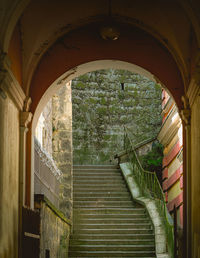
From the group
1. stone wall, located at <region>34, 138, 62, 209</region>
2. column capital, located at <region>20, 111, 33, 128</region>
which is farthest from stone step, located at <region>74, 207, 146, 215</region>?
column capital, located at <region>20, 111, 33, 128</region>

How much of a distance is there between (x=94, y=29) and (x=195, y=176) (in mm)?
2978

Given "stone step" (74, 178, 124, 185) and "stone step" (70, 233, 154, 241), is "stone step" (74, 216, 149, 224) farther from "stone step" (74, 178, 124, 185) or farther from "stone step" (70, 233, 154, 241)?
"stone step" (74, 178, 124, 185)

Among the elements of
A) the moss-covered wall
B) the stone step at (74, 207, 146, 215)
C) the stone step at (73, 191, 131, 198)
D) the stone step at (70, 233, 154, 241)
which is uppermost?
the moss-covered wall

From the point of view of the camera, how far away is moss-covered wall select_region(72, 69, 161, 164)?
22.6 meters

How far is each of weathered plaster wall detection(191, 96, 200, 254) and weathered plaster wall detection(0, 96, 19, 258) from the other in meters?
2.47

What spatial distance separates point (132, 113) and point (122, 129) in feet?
3.10

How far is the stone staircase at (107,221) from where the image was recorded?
13.5 metres

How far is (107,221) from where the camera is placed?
14930 millimetres

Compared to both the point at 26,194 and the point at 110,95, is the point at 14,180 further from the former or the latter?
the point at 110,95

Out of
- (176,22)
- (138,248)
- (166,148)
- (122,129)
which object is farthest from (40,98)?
(122,129)

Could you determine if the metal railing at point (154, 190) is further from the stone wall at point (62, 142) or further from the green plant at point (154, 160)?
the stone wall at point (62, 142)

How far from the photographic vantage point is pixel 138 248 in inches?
530

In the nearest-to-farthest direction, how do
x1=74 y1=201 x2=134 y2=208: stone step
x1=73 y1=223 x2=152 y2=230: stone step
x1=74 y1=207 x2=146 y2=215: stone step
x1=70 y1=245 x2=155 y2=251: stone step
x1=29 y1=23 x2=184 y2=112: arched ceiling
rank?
1. x1=29 y1=23 x2=184 y2=112: arched ceiling
2. x1=70 y1=245 x2=155 y2=251: stone step
3. x1=73 y1=223 x2=152 y2=230: stone step
4. x1=74 y1=207 x2=146 y2=215: stone step
5. x1=74 y1=201 x2=134 y2=208: stone step

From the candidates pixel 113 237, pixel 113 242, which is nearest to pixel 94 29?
pixel 113 242
